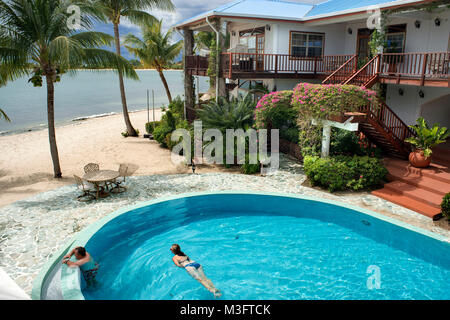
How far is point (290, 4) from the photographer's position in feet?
76.5

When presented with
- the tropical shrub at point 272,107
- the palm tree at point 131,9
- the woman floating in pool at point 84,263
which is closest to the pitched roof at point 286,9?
the palm tree at point 131,9

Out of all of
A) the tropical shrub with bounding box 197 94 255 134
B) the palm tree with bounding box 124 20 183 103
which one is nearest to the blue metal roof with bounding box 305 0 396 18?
the tropical shrub with bounding box 197 94 255 134

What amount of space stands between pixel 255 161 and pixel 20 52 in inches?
391

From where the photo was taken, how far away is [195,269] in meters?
8.27

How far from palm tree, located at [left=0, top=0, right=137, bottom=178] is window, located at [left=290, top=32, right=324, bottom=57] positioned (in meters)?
10.4

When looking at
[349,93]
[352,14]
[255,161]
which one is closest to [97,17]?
[255,161]

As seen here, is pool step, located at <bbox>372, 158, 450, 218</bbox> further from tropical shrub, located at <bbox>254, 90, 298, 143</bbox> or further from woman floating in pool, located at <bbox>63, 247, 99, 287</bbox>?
woman floating in pool, located at <bbox>63, 247, 99, 287</bbox>

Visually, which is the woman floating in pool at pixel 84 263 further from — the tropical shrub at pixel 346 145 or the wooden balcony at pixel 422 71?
the wooden balcony at pixel 422 71

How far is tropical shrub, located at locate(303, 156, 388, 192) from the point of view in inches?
487

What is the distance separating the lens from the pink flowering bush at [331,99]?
12398mm

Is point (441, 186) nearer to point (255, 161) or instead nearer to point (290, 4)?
point (255, 161)

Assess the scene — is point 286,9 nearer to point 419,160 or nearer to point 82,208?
point 419,160

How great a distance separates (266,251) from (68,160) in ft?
44.9

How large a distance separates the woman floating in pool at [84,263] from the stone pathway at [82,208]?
2.48 feet
